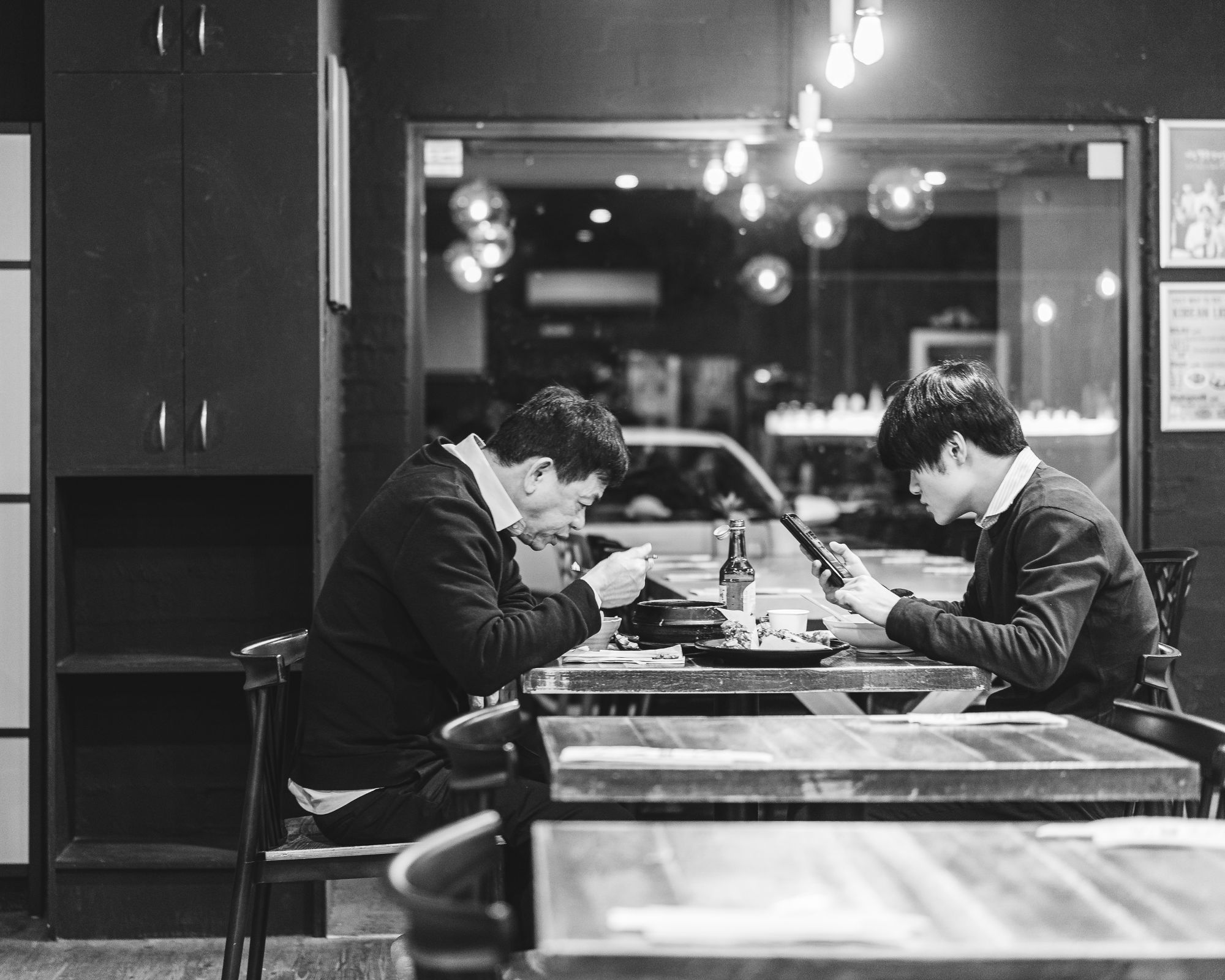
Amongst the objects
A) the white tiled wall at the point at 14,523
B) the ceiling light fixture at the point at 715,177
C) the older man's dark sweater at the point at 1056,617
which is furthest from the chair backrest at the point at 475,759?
the ceiling light fixture at the point at 715,177

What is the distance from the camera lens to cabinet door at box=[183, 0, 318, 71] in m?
3.55

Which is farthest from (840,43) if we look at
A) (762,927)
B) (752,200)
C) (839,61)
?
(752,200)

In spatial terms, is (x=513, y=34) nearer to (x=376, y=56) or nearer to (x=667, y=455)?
(x=376, y=56)

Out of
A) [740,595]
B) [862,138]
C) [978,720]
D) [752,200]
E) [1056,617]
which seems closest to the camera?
[978,720]

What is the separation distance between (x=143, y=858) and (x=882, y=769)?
257cm

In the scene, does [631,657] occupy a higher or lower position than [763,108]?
lower

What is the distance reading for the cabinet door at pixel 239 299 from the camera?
140 inches

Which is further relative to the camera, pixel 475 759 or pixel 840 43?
pixel 840 43

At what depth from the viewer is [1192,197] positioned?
419 centimetres

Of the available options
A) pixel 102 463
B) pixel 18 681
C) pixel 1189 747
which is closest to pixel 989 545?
pixel 1189 747

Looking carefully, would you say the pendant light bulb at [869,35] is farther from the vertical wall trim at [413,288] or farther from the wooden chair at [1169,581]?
the vertical wall trim at [413,288]

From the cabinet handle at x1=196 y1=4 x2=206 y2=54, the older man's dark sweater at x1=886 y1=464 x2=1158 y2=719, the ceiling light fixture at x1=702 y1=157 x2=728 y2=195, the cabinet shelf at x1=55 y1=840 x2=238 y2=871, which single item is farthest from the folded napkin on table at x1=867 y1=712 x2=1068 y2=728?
the ceiling light fixture at x1=702 y1=157 x2=728 y2=195

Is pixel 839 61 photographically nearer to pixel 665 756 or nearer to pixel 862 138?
pixel 862 138

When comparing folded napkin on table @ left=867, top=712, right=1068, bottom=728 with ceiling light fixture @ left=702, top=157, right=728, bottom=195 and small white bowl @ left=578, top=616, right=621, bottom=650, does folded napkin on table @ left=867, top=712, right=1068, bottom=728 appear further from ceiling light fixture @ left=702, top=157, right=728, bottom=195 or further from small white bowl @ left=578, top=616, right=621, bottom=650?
ceiling light fixture @ left=702, top=157, right=728, bottom=195
